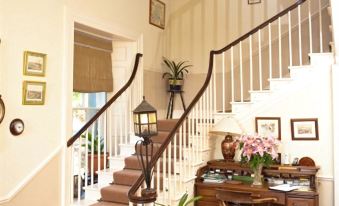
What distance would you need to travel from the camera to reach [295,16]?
17.6ft

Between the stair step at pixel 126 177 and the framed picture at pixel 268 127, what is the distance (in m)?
1.73

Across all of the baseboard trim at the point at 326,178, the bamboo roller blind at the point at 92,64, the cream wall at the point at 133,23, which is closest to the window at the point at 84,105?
the bamboo roller blind at the point at 92,64

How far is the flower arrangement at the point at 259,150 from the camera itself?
371 centimetres

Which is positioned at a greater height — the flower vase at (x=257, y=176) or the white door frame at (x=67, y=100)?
the white door frame at (x=67, y=100)

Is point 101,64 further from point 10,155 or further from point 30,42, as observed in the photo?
point 10,155

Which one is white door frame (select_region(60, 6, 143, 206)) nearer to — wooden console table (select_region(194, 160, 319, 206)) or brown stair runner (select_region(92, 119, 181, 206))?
brown stair runner (select_region(92, 119, 181, 206))

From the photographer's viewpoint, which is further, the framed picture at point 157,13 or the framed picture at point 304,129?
the framed picture at point 157,13

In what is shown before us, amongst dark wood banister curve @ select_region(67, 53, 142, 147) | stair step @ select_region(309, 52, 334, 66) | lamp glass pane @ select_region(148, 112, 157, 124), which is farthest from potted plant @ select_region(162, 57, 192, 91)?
lamp glass pane @ select_region(148, 112, 157, 124)

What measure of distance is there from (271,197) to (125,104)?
248 centimetres

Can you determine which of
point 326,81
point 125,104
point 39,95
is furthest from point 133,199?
point 326,81

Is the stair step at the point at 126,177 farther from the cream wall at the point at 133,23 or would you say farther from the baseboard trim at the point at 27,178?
the cream wall at the point at 133,23

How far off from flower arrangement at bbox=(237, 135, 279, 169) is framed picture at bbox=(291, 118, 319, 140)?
497 mm

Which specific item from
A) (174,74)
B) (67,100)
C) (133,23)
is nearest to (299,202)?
(67,100)

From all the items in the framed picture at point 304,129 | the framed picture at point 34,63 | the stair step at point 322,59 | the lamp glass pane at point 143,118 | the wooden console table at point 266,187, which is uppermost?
the stair step at point 322,59
